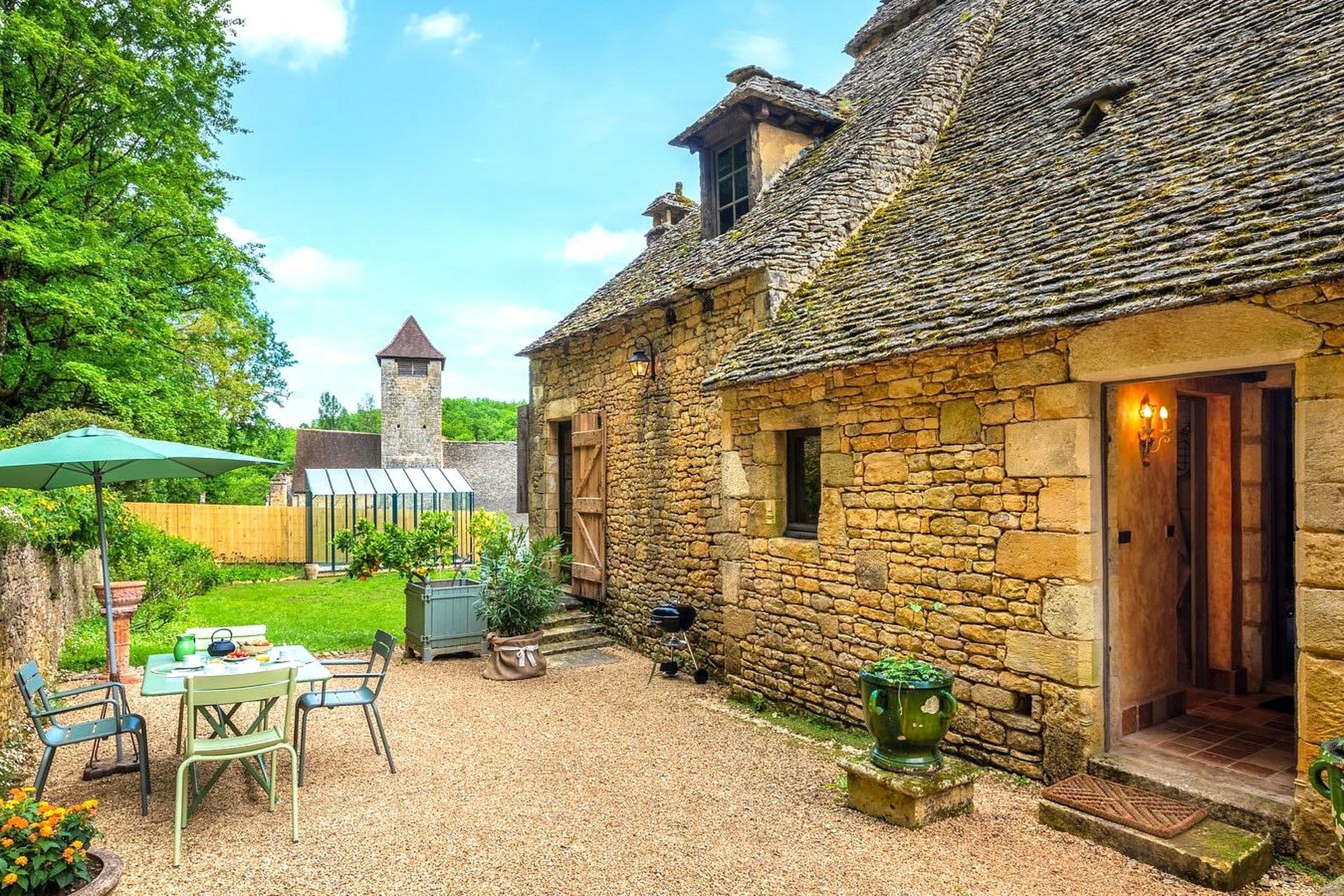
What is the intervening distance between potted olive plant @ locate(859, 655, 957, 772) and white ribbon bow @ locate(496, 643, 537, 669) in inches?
181

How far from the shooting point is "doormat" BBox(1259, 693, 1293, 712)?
5.17 metres

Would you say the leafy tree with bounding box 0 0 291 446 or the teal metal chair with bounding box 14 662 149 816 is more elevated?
the leafy tree with bounding box 0 0 291 446

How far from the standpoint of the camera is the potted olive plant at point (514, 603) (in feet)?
25.9

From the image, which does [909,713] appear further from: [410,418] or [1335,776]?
[410,418]

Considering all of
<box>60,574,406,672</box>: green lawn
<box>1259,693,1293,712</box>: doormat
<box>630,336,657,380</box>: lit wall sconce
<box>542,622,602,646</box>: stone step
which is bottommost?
<box>60,574,406,672</box>: green lawn

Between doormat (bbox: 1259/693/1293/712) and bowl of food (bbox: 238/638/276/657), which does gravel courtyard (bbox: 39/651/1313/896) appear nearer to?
bowl of food (bbox: 238/638/276/657)

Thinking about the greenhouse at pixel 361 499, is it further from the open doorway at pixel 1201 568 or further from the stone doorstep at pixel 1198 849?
the stone doorstep at pixel 1198 849

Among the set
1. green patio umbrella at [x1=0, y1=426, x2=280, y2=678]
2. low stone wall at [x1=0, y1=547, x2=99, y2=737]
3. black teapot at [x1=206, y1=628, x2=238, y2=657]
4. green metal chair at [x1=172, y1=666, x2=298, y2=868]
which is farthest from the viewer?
low stone wall at [x1=0, y1=547, x2=99, y2=737]

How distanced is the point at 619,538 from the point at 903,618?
466 centimetres

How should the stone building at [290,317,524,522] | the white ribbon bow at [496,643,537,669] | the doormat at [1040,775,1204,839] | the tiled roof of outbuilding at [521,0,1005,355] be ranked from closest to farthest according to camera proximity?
the doormat at [1040,775,1204,839] → the tiled roof of outbuilding at [521,0,1005,355] → the white ribbon bow at [496,643,537,669] → the stone building at [290,317,524,522]

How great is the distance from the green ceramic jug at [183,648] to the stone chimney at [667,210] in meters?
9.00

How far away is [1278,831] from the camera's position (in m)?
3.56

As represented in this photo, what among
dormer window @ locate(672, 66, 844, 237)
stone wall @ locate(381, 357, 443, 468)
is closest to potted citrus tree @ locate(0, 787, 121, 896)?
dormer window @ locate(672, 66, 844, 237)

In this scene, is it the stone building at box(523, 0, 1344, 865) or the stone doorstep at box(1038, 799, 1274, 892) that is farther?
the stone building at box(523, 0, 1344, 865)
